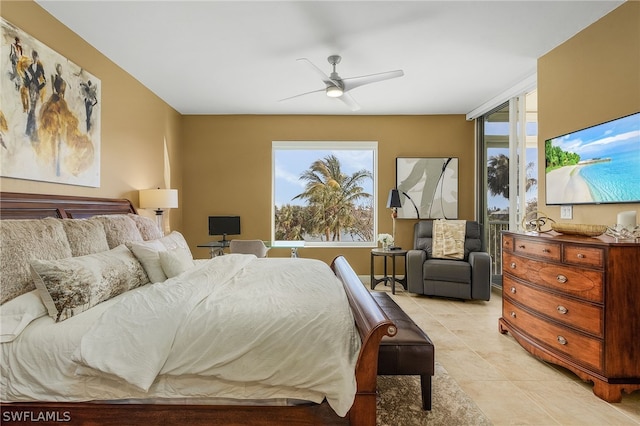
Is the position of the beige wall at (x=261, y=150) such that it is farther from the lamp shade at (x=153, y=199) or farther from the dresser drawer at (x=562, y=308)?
the dresser drawer at (x=562, y=308)

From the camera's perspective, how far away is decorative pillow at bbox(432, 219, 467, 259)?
4.48m

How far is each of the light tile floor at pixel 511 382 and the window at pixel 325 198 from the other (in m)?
2.27

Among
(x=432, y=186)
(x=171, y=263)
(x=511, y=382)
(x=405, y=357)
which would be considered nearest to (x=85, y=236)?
(x=171, y=263)

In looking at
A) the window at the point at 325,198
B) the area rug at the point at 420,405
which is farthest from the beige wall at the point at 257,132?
the area rug at the point at 420,405

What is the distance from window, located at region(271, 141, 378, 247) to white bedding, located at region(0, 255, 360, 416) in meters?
3.81

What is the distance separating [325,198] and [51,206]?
3693mm

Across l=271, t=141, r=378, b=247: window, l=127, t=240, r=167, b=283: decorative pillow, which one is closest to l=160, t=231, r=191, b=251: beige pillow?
l=127, t=240, r=167, b=283: decorative pillow

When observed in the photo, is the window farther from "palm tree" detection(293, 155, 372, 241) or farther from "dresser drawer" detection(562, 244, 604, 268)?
"dresser drawer" detection(562, 244, 604, 268)

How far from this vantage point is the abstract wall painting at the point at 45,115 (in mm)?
2107

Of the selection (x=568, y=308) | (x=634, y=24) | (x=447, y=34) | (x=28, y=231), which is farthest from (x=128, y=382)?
(x=634, y=24)

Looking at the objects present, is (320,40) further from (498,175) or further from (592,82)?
(498,175)

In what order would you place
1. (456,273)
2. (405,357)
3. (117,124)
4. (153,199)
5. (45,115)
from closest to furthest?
(405,357)
(45,115)
(117,124)
(153,199)
(456,273)

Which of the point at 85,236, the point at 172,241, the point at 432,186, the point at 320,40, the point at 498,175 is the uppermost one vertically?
the point at 320,40

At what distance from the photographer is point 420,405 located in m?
2.00
